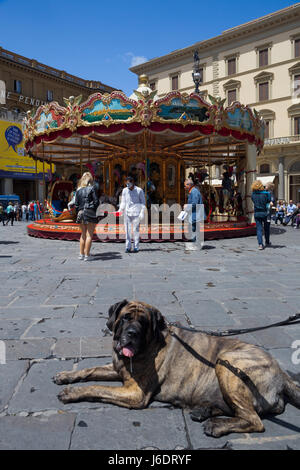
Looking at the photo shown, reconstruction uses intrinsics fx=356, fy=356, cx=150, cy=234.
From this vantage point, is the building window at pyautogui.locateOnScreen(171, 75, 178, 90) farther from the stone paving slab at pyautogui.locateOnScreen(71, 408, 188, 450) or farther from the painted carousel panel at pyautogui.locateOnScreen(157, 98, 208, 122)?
the stone paving slab at pyautogui.locateOnScreen(71, 408, 188, 450)

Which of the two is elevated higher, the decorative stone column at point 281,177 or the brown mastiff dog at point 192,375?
the decorative stone column at point 281,177

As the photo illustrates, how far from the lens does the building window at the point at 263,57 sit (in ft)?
114

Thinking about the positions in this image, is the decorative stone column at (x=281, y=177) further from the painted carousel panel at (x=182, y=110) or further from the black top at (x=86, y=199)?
the black top at (x=86, y=199)

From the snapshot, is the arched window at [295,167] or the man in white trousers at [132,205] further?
the arched window at [295,167]

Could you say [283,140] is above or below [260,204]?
above

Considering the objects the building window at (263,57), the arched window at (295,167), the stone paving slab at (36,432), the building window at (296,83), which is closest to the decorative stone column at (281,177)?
the arched window at (295,167)

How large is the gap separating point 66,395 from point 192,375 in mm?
757

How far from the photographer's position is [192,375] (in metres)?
2.02

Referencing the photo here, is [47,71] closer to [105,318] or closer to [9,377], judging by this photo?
[105,318]

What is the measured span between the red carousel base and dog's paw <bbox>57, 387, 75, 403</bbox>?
8.28 meters

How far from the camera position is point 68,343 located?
3.01 m

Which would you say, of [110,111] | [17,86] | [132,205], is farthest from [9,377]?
[17,86]

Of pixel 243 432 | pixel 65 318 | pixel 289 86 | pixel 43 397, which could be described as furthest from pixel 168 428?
pixel 289 86

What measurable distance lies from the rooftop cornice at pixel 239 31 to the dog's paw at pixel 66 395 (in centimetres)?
3848
